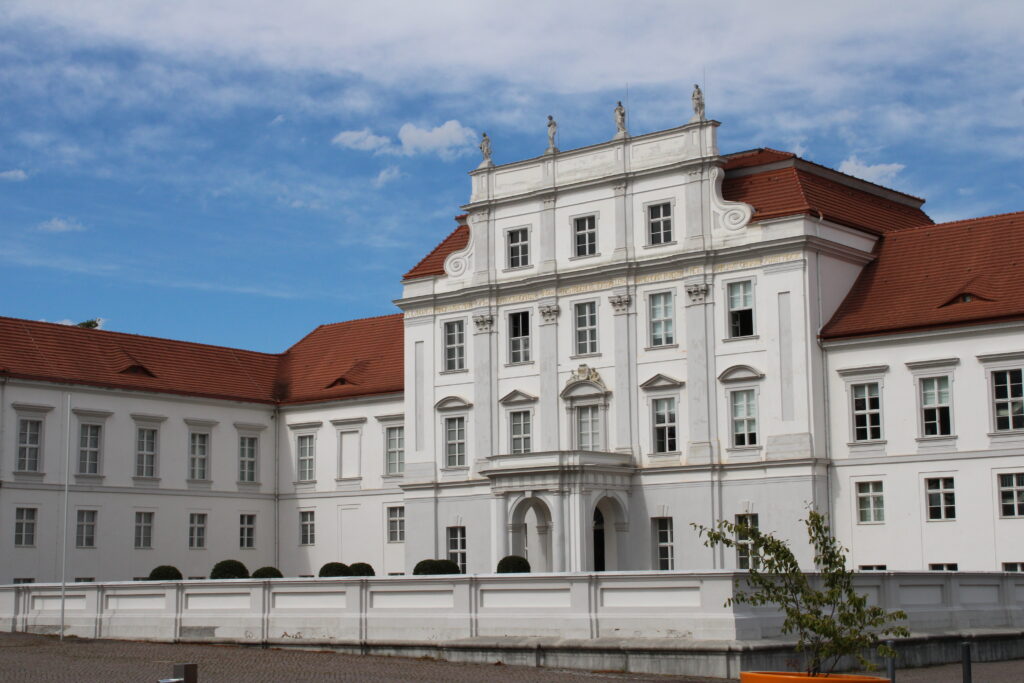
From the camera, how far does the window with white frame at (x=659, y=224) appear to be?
4656cm

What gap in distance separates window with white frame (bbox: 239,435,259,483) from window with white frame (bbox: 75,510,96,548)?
7.24 meters

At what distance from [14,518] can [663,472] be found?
2241 centimetres

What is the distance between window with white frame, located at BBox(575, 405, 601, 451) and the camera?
47344mm

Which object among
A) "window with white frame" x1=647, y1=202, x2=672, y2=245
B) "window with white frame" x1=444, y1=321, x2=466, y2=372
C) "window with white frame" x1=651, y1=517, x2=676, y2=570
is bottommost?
"window with white frame" x1=651, y1=517, x2=676, y2=570

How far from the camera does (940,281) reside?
4322cm

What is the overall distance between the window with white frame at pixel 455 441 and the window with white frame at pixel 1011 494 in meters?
18.6

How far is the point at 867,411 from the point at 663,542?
7.78 metres

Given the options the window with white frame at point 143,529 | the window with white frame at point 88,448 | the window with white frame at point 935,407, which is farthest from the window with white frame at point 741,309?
the window with white frame at point 88,448

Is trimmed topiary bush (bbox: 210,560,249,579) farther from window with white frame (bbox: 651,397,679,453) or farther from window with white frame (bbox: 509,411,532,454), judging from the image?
window with white frame (bbox: 651,397,679,453)

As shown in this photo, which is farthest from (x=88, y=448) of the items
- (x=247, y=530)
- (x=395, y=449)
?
(x=395, y=449)

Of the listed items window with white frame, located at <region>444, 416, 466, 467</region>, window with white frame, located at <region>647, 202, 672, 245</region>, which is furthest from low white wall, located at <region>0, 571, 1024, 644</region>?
window with white frame, located at <region>444, 416, 466, 467</region>

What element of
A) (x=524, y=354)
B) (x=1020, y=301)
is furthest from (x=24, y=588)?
(x=1020, y=301)

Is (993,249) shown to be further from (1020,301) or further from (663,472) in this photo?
(663,472)

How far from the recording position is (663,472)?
1788 inches
